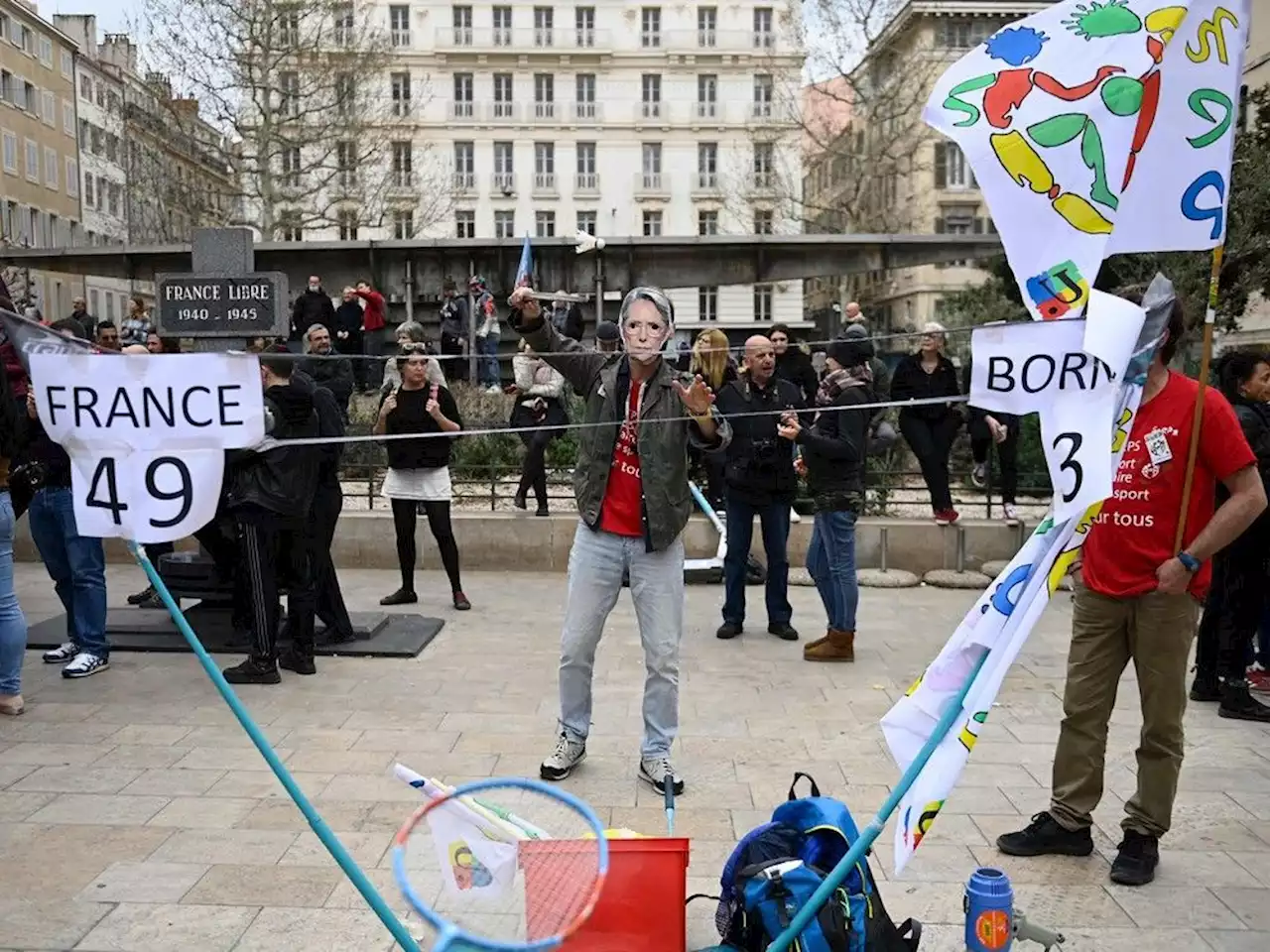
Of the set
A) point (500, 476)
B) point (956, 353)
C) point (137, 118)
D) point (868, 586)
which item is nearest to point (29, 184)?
point (137, 118)

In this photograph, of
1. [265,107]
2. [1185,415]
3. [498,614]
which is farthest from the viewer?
[265,107]

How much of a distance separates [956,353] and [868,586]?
48.2 ft

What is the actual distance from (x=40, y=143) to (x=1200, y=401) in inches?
2425

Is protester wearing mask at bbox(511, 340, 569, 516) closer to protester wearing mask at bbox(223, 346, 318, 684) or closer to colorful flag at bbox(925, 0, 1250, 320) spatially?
protester wearing mask at bbox(223, 346, 318, 684)

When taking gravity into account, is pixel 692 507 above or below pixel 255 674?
above

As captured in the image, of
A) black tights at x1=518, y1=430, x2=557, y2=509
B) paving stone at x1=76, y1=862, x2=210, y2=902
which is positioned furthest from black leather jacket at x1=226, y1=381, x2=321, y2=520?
black tights at x1=518, y1=430, x2=557, y2=509

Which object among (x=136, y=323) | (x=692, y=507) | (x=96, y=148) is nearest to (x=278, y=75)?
(x=136, y=323)

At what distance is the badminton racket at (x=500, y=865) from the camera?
85.4 inches

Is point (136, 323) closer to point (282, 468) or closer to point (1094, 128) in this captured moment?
point (282, 468)

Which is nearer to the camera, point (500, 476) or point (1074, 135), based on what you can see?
point (1074, 135)

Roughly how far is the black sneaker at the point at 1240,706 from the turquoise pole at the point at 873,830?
149 inches

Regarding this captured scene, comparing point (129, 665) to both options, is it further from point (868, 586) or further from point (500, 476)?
point (868, 586)

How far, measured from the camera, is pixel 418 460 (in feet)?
28.3

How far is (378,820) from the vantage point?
4633mm
